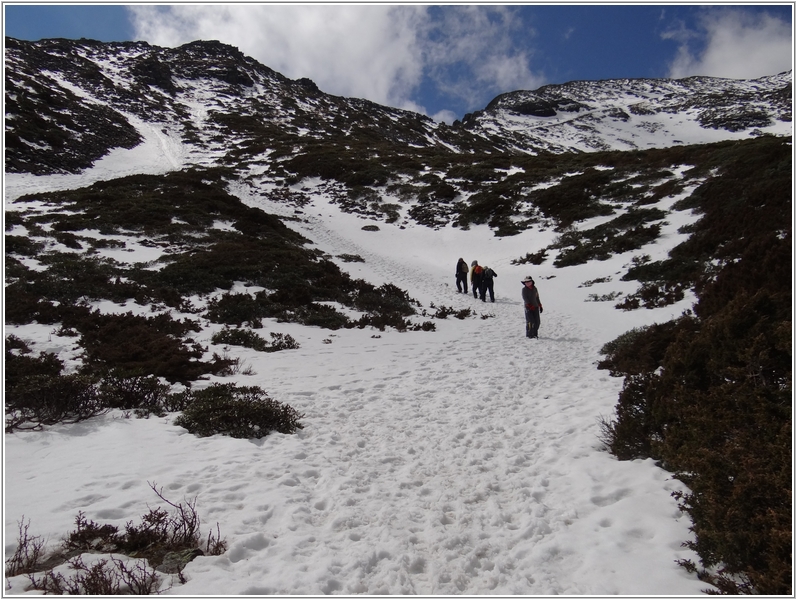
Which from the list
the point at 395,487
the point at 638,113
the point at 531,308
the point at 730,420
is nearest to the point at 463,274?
the point at 531,308

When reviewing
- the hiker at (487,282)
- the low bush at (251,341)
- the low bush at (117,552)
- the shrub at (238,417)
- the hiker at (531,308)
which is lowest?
the low bush at (117,552)

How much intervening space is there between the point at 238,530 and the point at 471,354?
313 inches

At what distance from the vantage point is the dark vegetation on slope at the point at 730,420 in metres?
3.18

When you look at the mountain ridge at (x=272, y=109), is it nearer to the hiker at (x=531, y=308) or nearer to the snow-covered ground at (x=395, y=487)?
the snow-covered ground at (x=395, y=487)

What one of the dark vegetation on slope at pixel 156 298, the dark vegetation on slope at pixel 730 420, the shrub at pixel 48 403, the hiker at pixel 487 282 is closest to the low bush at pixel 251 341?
the dark vegetation on slope at pixel 156 298

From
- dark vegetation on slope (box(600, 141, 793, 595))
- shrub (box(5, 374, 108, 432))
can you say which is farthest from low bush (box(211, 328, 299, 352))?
dark vegetation on slope (box(600, 141, 793, 595))

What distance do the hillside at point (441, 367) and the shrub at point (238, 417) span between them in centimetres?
28

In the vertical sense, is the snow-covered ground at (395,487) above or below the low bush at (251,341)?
below

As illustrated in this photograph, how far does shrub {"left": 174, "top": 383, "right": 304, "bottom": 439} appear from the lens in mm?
6113

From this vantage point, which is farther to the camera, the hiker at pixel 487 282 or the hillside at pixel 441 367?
the hiker at pixel 487 282

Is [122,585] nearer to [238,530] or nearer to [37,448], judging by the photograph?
[238,530]

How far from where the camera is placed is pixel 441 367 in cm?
995

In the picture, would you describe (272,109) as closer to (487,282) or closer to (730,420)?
(487,282)

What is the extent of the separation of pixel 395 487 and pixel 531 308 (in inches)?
357
